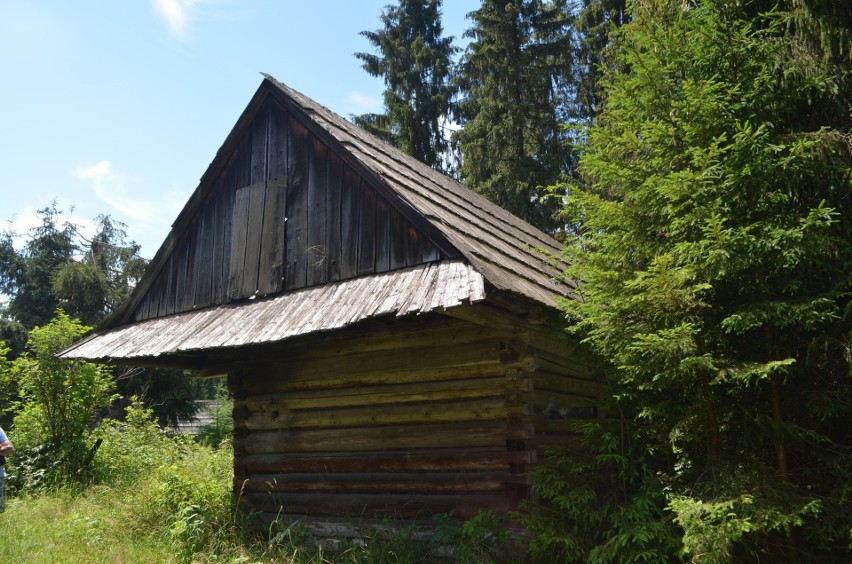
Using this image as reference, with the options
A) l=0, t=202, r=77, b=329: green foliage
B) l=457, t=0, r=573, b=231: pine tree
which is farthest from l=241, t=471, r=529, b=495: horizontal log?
l=0, t=202, r=77, b=329: green foliage

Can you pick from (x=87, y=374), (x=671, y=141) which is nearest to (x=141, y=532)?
(x=87, y=374)

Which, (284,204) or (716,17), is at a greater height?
(716,17)

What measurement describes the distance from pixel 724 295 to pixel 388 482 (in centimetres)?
374

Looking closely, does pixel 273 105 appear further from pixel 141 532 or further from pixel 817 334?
pixel 817 334

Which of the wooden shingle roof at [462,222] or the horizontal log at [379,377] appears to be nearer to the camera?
the wooden shingle roof at [462,222]

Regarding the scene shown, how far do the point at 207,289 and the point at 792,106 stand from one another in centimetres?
686

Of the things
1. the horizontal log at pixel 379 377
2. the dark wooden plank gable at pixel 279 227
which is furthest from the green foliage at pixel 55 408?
the horizontal log at pixel 379 377

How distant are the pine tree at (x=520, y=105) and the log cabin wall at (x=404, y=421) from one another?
12104 mm

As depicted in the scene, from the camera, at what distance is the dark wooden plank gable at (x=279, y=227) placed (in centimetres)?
721

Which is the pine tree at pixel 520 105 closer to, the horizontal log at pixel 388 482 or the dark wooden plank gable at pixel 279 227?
the dark wooden plank gable at pixel 279 227

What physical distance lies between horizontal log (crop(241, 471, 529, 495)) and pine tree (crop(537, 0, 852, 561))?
670 mm

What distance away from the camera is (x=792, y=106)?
221 inches

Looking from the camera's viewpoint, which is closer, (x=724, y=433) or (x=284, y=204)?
(x=724, y=433)

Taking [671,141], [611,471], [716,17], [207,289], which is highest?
[716,17]
